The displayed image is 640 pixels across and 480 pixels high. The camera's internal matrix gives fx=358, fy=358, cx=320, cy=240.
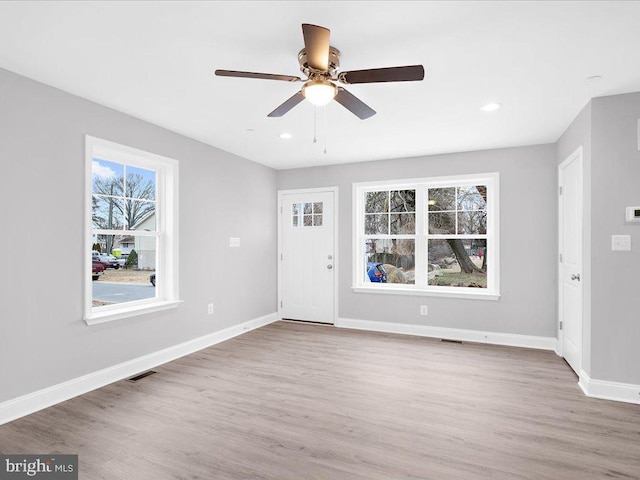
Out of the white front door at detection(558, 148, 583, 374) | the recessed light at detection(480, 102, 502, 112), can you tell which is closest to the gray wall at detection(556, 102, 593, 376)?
the white front door at detection(558, 148, 583, 374)

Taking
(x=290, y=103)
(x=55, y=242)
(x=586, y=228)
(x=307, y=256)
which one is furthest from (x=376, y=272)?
(x=55, y=242)

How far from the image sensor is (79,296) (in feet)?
9.91

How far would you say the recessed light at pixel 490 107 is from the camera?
3.16 meters

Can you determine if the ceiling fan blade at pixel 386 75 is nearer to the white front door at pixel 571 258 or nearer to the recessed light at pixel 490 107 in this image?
the recessed light at pixel 490 107

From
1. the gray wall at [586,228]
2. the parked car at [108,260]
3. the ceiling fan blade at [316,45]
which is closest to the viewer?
the ceiling fan blade at [316,45]

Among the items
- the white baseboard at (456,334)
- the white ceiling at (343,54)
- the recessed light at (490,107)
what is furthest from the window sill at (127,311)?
the recessed light at (490,107)

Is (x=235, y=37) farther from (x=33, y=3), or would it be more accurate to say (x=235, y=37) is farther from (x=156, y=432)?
(x=156, y=432)

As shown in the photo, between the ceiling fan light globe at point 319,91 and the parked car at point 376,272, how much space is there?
11.5ft

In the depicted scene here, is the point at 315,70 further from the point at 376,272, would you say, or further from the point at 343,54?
the point at 376,272

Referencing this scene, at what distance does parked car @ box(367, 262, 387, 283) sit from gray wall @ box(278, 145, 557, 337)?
15.1 inches

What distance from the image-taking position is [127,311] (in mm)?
3430

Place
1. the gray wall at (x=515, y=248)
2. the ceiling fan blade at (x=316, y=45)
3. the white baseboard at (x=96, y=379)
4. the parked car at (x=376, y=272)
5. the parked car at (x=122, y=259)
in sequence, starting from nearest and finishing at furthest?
the ceiling fan blade at (x=316, y=45) < the white baseboard at (x=96, y=379) < the parked car at (x=122, y=259) < the gray wall at (x=515, y=248) < the parked car at (x=376, y=272)

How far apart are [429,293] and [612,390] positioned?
2.21 meters

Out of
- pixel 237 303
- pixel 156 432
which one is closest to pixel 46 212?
pixel 156 432
